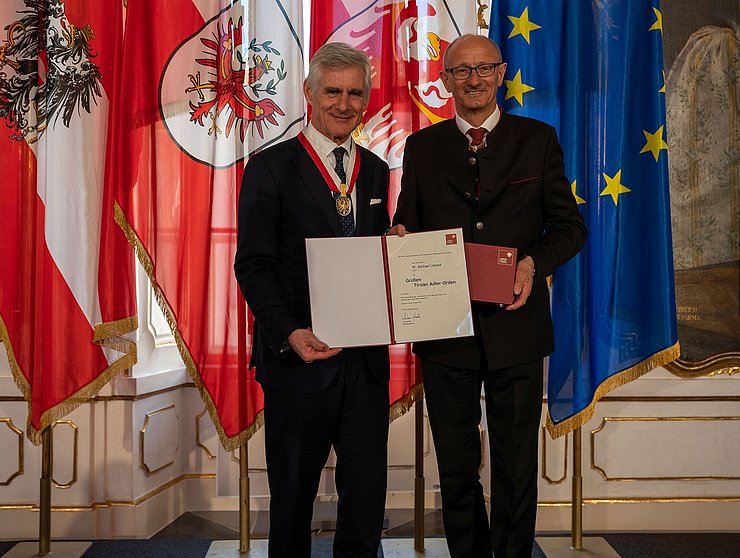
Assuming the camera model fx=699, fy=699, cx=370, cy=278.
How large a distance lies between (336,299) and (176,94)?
1378mm

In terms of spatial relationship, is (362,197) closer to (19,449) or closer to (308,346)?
(308,346)

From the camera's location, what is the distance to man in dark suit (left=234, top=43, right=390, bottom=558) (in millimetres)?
1980

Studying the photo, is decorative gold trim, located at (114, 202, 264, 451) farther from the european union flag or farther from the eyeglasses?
the eyeglasses

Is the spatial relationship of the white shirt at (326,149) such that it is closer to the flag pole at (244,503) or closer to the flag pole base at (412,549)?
the flag pole at (244,503)

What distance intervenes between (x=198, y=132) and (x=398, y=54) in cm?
88

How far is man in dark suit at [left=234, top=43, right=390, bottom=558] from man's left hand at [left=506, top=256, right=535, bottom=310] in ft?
1.38

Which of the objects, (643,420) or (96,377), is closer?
(96,377)

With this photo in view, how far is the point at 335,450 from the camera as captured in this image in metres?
2.03

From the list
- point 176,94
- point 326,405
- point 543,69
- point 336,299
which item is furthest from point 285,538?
point 543,69

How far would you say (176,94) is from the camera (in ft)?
9.25

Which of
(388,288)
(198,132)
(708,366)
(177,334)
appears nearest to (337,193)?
(388,288)

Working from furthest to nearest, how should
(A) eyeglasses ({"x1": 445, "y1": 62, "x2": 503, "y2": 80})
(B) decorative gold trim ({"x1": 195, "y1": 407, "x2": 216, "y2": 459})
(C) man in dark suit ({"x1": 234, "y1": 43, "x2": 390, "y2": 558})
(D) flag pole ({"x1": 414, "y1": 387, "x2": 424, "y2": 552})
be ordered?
1. (B) decorative gold trim ({"x1": 195, "y1": 407, "x2": 216, "y2": 459})
2. (D) flag pole ({"x1": 414, "y1": 387, "x2": 424, "y2": 552})
3. (A) eyeglasses ({"x1": 445, "y1": 62, "x2": 503, "y2": 80})
4. (C) man in dark suit ({"x1": 234, "y1": 43, "x2": 390, "y2": 558})

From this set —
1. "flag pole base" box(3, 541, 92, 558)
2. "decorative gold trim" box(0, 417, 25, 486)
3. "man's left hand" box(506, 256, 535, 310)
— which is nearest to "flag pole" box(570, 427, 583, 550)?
"man's left hand" box(506, 256, 535, 310)

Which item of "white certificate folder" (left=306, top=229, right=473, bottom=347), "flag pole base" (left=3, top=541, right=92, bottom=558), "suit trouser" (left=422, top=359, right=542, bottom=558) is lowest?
"flag pole base" (left=3, top=541, right=92, bottom=558)
